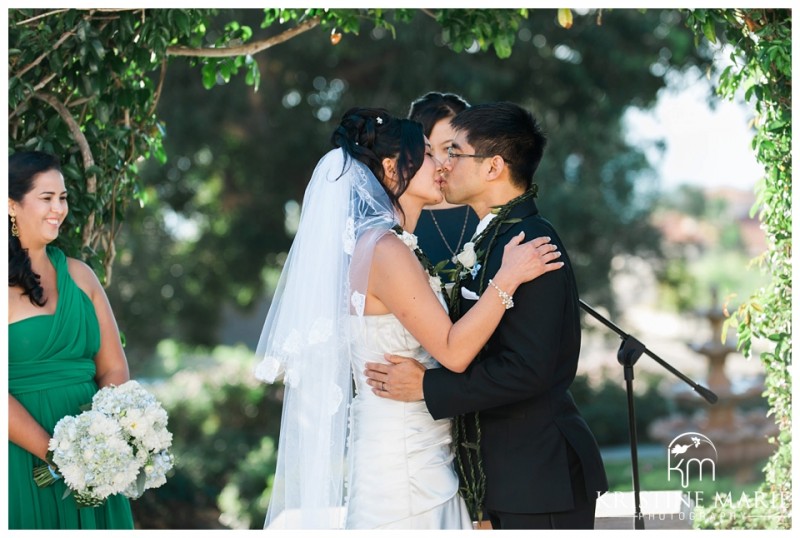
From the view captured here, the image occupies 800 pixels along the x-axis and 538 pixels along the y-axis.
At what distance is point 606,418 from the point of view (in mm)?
12820

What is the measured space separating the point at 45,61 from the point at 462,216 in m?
2.20

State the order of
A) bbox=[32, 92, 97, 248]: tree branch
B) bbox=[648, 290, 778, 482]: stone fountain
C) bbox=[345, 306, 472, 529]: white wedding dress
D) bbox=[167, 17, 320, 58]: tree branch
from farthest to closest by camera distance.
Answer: bbox=[648, 290, 778, 482]: stone fountain, bbox=[167, 17, 320, 58]: tree branch, bbox=[32, 92, 97, 248]: tree branch, bbox=[345, 306, 472, 529]: white wedding dress

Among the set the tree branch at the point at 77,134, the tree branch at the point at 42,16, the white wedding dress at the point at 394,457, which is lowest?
the white wedding dress at the point at 394,457

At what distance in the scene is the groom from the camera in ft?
10.9

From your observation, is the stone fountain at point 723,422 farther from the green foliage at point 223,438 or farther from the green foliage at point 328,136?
the green foliage at point 223,438

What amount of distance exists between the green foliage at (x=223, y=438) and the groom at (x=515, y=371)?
6374 millimetres

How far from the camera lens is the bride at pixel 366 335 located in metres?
3.32

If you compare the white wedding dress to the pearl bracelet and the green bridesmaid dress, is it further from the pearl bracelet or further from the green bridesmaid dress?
the green bridesmaid dress

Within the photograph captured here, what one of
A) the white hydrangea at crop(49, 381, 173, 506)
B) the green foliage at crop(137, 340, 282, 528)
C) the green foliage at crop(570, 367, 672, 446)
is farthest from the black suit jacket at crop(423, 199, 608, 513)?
the green foliage at crop(570, 367, 672, 446)

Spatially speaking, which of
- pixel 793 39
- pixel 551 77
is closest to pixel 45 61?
pixel 793 39

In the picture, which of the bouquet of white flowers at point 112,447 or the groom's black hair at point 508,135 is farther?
the groom's black hair at point 508,135

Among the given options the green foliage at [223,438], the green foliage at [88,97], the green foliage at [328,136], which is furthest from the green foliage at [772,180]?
the green foliage at [328,136]

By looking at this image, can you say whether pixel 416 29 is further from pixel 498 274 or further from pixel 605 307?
pixel 498 274

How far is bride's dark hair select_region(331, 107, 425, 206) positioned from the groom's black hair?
8.3 inches
